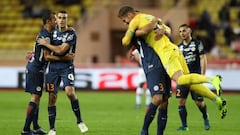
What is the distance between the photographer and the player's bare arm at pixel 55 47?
48.8 feet

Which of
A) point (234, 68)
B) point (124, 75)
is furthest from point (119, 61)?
point (234, 68)

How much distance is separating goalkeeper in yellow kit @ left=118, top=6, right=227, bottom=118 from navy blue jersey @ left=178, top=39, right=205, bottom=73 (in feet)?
10.2

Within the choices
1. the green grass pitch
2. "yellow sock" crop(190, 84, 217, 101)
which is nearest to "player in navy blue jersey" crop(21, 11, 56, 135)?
the green grass pitch

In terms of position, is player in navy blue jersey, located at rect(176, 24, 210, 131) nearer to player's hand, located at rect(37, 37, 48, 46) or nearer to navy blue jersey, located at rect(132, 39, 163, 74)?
navy blue jersey, located at rect(132, 39, 163, 74)

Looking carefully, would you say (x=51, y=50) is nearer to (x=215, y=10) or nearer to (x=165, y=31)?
(x=165, y=31)

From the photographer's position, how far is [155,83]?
13.8 metres

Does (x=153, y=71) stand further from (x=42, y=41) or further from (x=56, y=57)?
(x=42, y=41)

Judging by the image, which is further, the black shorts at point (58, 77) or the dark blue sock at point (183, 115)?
the dark blue sock at point (183, 115)

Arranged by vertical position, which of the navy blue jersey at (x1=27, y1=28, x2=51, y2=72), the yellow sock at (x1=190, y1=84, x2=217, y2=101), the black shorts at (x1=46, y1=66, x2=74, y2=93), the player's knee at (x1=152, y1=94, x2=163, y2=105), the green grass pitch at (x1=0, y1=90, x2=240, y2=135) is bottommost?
the green grass pitch at (x1=0, y1=90, x2=240, y2=135)

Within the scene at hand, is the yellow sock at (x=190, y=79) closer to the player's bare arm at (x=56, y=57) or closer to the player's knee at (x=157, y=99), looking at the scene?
the player's knee at (x=157, y=99)

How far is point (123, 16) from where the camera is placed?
13898 mm

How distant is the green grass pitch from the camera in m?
16.2

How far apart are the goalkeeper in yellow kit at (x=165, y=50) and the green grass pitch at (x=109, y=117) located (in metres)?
2.14

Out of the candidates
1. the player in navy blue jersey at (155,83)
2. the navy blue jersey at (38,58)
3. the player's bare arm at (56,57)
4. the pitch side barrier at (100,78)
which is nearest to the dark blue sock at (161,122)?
the player in navy blue jersey at (155,83)
